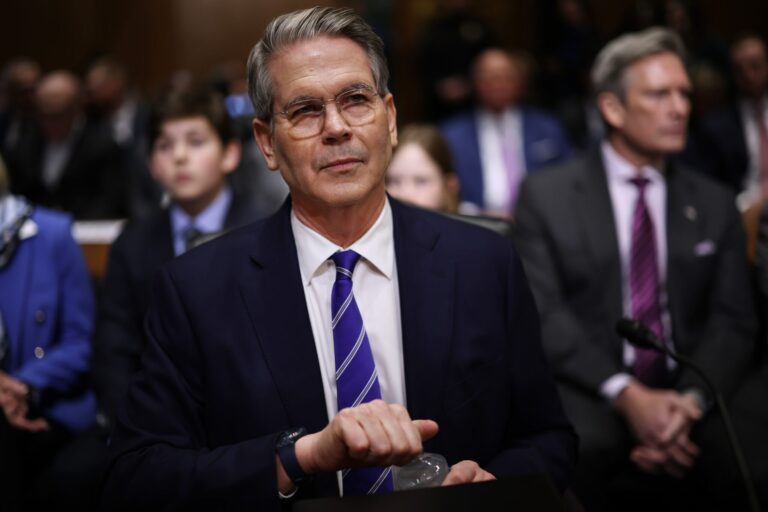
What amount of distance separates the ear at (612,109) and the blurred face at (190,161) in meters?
1.26

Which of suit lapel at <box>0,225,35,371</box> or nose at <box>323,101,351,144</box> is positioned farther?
suit lapel at <box>0,225,35,371</box>

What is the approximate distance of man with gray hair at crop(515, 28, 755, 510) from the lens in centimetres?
239

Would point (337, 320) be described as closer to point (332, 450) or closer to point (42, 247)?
point (332, 450)

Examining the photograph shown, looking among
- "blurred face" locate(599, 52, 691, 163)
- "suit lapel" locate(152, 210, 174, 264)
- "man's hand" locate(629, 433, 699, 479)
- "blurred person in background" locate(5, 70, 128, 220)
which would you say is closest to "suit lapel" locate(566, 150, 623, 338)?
"blurred face" locate(599, 52, 691, 163)

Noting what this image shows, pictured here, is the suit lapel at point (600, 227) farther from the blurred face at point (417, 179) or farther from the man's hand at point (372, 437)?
the man's hand at point (372, 437)

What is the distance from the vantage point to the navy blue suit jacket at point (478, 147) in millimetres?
4652

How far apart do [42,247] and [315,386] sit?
1376 mm

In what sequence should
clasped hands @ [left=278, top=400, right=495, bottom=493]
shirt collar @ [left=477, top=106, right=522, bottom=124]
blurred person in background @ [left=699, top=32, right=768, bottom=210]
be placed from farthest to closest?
1. blurred person in background @ [left=699, top=32, right=768, bottom=210]
2. shirt collar @ [left=477, top=106, right=522, bottom=124]
3. clasped hands @ [left=278, top=400, right=495, bottom=493]

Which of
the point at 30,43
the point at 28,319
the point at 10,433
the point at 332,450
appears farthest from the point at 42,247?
the point at 30,43

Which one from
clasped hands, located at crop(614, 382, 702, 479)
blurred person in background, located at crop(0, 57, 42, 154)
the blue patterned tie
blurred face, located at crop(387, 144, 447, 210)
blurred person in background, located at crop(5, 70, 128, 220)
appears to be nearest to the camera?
the blue patterned tie

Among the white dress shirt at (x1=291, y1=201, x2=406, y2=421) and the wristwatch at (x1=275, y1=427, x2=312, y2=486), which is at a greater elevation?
the white dress shirt at (x1=291, y1=201, x2=406, y2=421)

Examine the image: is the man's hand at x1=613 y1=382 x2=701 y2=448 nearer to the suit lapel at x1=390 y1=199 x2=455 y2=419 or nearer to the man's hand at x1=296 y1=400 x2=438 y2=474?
the suit lapel at x1=390 y1=199 x2=455 y2=419

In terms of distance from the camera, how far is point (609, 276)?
262 cm

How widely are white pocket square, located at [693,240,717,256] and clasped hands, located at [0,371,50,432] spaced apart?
77.4 inches
